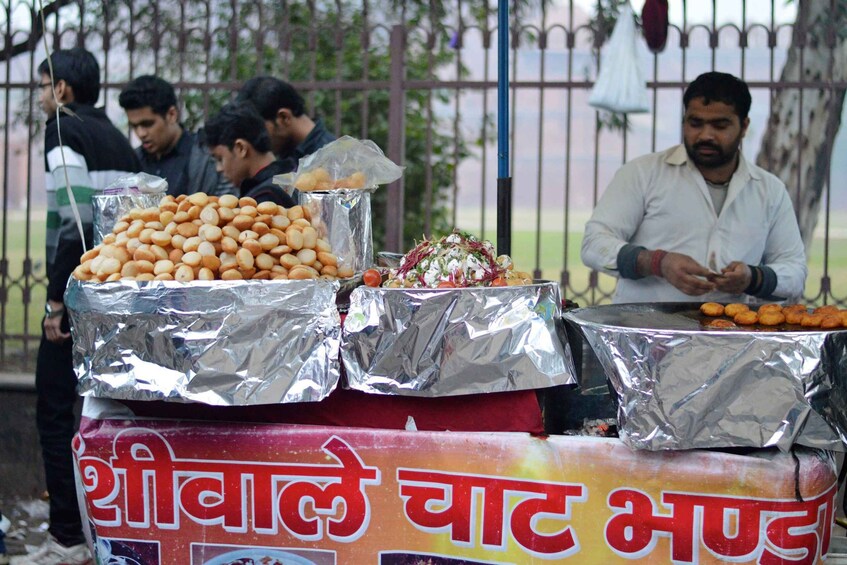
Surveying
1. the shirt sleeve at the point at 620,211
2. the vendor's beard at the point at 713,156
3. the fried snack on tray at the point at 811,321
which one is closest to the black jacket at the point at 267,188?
the shirt sleeve at the point at 620,211

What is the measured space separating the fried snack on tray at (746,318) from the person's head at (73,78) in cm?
246

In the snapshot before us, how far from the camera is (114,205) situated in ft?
9.22

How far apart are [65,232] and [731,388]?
232 cm

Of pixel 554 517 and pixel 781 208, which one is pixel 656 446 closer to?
pixel 554 517

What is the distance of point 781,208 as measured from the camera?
346 cm

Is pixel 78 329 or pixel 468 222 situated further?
pixel 468 222

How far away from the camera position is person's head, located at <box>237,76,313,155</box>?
3.89 meters

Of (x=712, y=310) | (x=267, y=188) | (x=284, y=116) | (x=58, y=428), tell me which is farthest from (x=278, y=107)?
(x=712, y=310)

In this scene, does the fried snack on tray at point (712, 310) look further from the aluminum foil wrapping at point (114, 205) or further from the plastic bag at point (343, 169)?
the aluminum foil wrapping at point (114, 205)

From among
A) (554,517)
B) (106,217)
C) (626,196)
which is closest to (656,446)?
(554,517)

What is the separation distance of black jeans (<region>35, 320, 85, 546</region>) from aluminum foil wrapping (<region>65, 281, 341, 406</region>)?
4.19 ft

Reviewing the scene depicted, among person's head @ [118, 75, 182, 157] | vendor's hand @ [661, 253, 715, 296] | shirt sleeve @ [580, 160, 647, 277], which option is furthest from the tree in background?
person's head @ [118, 75, 182, 157]

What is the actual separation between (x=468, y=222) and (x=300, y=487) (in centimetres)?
1297

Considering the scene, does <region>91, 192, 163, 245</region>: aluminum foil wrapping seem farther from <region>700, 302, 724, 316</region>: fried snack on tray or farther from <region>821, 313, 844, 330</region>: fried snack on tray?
<region>821, 313, 844, 330</region>: fried snack on tray
